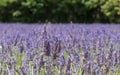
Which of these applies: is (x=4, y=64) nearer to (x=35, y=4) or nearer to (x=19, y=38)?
(x=19, y=38)

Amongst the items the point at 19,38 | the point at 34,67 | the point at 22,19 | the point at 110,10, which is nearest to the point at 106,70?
the point at 34,67

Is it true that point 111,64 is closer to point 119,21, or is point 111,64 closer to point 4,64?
point 4,64

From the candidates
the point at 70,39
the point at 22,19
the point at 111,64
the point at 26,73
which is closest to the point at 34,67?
the point at 26,73

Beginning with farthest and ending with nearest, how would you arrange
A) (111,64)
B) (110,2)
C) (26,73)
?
(110,2) → (111,64) → (26,73)

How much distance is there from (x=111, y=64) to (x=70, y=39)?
1.46 meters

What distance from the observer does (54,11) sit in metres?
15.1

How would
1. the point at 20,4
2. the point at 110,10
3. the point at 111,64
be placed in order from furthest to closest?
the point at 20,4 < the point at 110,10 < the point at 111,64

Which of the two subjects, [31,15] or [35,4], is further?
[31,15]

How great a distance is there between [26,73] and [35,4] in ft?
39.7

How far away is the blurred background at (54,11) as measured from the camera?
14781mm

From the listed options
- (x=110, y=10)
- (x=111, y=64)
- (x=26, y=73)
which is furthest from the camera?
(x=110, y=10)

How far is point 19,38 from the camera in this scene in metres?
4.63

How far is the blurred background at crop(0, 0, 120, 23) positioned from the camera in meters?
14.8

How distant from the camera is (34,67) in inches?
114
